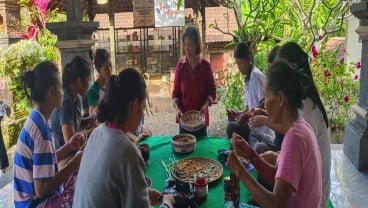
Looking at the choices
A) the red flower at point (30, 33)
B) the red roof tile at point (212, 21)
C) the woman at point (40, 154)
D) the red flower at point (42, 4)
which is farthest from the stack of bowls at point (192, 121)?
the red roof tile at point (212, 21)

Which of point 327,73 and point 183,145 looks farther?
point 327,73

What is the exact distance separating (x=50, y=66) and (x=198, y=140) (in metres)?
1.39

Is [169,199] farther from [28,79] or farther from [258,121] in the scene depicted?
[28,79]

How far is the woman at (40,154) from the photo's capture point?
158 cm

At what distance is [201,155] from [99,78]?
1.06m

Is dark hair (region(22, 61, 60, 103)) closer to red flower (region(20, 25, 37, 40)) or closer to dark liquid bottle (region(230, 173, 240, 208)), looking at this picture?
dark liquid bottle (region(230, 173, 240, 208))

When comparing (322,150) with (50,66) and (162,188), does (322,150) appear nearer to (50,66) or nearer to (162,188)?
(162,188)

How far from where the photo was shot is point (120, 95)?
4.02 feet

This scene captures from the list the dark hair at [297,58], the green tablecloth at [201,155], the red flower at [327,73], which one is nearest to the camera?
the dark hair at [297,58]

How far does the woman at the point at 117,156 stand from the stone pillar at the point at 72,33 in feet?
7.15

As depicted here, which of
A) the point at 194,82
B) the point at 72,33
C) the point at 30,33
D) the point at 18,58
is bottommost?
the point at 194,82

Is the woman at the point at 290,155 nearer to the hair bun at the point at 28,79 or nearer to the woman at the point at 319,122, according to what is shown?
the woman at the point at 319,122

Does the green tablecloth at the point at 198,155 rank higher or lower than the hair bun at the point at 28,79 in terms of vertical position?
lower

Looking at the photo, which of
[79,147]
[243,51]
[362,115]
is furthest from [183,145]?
[362,115]
